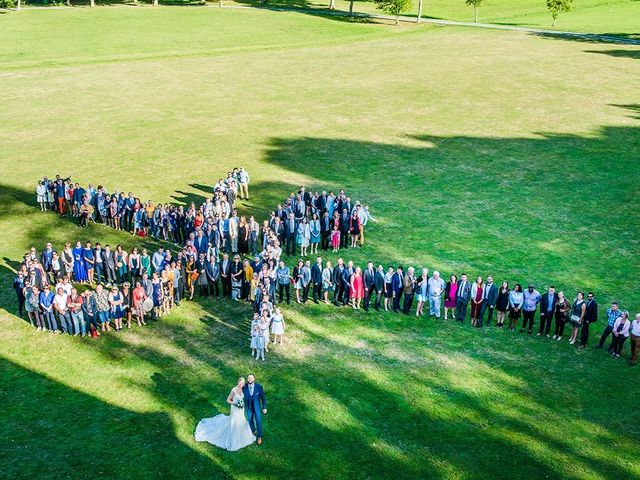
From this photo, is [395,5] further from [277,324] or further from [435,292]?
[277,324]

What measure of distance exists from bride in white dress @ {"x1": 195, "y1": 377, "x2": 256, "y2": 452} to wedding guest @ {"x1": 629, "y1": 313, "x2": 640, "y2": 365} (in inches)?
392

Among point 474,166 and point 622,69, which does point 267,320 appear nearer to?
point 474,166

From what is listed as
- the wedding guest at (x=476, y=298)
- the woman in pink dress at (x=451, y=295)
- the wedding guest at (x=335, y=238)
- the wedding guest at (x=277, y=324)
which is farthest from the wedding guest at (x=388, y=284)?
the wedding guest at (x=335, y=238)

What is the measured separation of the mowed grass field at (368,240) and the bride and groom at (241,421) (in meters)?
0.35

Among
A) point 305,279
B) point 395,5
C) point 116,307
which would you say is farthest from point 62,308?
point 395,5

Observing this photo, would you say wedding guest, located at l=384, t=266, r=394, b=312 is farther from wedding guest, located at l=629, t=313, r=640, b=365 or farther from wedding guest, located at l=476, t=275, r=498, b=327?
wedding guest, located at l=629, t=313, r=640, b=365

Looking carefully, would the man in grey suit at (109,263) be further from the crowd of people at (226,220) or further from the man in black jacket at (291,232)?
the man in black jacket at (291,232)

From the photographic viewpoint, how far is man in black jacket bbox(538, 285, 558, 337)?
17.6 m

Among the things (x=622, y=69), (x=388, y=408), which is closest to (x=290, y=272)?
(x=388, y=408)

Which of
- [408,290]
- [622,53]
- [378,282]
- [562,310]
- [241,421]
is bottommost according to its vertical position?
[241,421]

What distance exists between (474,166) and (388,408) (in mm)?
18844

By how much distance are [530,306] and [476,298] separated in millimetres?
1487

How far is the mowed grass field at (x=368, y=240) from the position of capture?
Result: 13773 millimetres

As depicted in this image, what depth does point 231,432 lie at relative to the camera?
1368 cm
